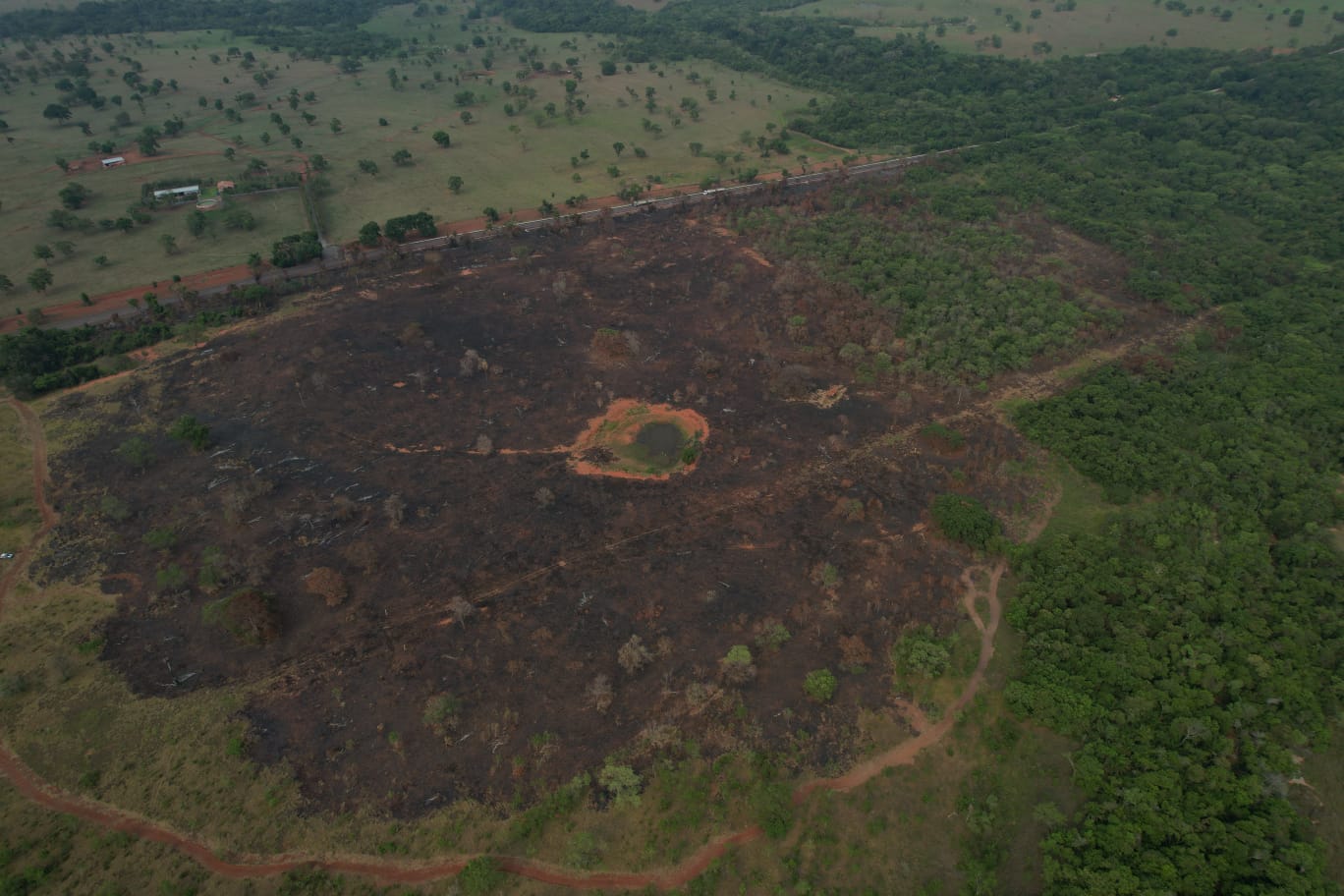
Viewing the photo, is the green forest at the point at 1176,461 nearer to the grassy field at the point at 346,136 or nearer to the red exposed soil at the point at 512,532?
the red exposed soil at the point at 512,532

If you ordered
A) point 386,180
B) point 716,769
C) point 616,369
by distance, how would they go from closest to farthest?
1. point 716,769
2. point 616,369
3. point 386,180

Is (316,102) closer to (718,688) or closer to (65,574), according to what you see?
(65,574)

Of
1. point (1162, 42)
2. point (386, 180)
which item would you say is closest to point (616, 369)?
point (386, 180)

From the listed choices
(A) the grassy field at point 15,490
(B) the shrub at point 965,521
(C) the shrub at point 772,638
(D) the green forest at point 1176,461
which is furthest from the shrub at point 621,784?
(A) the grassy field at point 15,490

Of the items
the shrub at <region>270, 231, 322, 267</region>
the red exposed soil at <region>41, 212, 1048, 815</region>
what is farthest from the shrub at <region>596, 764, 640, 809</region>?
the shrub at <region>270, 231, 322, 267</region>

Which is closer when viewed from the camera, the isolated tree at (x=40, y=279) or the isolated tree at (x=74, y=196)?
the isolated tree at (x=40, y=279)

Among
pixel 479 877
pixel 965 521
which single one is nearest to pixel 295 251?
pixel 479 877
